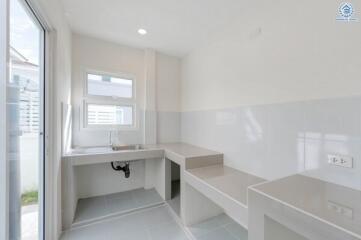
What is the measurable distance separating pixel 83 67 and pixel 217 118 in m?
2.37

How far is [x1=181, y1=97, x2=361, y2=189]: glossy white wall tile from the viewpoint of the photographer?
114cm

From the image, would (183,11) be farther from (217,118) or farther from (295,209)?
(295,209)

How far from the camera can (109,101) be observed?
111 inches

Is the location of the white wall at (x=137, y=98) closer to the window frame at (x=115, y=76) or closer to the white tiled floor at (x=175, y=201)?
the window frame at (x=115, y=76)

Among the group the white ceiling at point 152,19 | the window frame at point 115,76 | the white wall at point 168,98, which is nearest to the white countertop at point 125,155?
the white wall at point 168,98

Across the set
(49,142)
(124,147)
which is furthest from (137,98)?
(49,142)

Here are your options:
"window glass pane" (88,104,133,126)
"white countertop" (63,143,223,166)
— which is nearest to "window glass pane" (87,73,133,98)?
"window glass pane" (88,104,133,126)

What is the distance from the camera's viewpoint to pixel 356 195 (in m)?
1.03

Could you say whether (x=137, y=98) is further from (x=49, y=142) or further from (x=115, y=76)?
(x=49, y=142)

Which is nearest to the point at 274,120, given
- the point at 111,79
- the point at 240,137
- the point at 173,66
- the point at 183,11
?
the point at 240,137

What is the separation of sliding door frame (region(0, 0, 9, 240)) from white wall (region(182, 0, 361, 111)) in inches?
81.7

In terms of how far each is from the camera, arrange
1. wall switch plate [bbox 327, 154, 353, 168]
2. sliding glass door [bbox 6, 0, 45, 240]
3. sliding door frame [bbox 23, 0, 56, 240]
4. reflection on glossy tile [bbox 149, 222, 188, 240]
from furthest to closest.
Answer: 1. reflection on glossy tile [bbox 149, 222, 188, 240]
2. sliding door frame [bbox 23, 0, 56, 240]
3. wall switch plate [bbox 327, 154, 353, 168]
4. sliding glass door [bbox 6, 0, 45, 240]

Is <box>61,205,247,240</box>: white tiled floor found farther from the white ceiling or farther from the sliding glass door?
the white ceiling

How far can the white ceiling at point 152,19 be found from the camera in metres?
1.86
